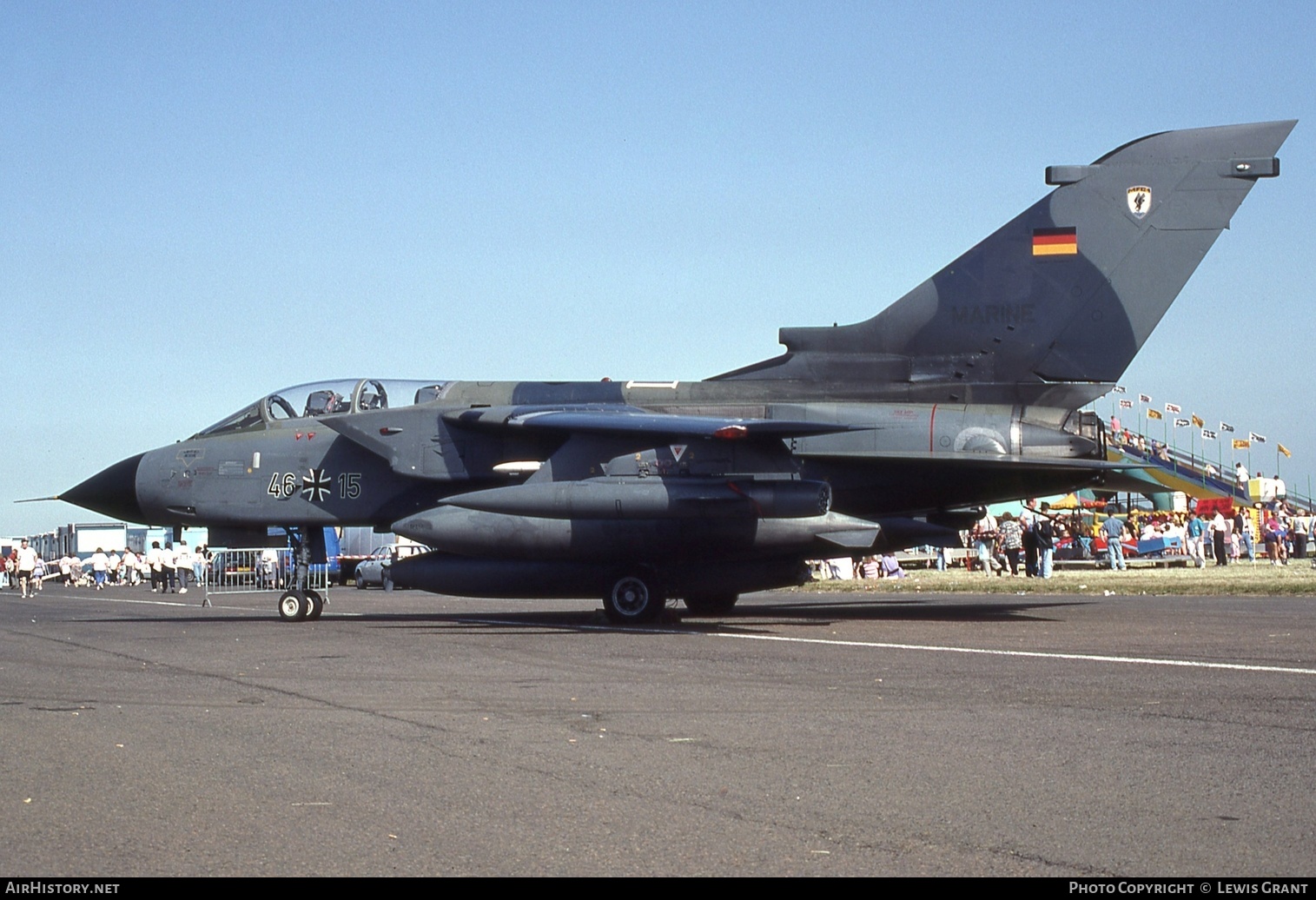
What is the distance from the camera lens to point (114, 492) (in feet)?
61.8

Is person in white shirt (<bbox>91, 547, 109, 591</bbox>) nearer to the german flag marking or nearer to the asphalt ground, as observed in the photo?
the asphalt ground

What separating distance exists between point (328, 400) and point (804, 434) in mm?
7200

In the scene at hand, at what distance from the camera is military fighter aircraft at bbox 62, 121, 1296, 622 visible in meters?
15.7

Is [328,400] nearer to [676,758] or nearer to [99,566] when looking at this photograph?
[676,758]

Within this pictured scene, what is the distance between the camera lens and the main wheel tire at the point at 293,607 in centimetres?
1842

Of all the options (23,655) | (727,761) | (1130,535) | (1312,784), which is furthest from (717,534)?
(1130,535)

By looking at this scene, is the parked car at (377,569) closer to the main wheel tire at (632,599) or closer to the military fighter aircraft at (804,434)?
the military fighter aircraft at (804,434)

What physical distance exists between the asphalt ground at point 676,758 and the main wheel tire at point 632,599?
3.27 metres

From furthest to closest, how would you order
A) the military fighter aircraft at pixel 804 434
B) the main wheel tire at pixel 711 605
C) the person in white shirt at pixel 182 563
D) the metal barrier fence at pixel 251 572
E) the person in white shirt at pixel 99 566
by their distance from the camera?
the person in white shirt at pixel 99 566 → the person in white shirt at pixel 182 563 → the metal barrier fence at pixel 251 572 → the main wheel tire at pixel 711 605 → the military fighter aircraft at pixel 804 434

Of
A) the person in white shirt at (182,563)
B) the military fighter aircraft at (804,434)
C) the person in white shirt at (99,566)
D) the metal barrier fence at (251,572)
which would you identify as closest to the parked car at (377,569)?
the metal barrier fence at (251,572)

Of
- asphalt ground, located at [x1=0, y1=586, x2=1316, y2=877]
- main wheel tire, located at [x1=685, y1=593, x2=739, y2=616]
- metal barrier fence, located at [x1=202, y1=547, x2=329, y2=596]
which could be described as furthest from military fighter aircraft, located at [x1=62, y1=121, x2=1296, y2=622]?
metal barrier fence, located at [x1=202, y1=547, x2=329, y2=596]

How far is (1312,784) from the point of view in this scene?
5527 mm

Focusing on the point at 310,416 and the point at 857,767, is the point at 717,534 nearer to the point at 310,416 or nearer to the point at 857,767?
the point at 310,416

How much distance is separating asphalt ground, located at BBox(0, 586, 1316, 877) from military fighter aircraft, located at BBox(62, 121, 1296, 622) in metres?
2.80
